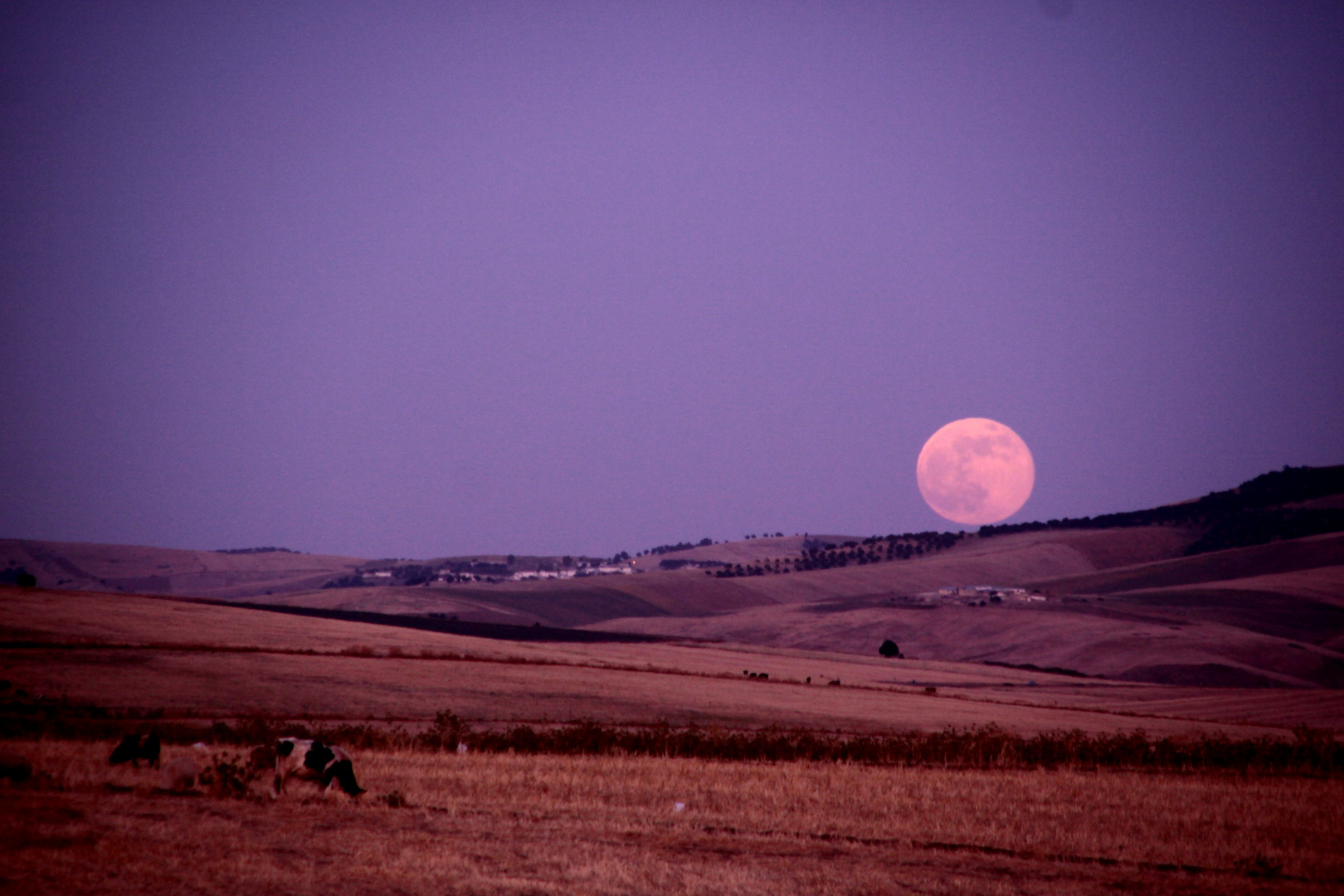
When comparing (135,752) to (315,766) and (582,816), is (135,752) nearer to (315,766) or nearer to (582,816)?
(315,766)

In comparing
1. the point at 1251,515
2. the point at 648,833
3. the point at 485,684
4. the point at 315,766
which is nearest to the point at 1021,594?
the point at 1251,515

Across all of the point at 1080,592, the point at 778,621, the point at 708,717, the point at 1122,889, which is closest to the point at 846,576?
the point at 1080,592

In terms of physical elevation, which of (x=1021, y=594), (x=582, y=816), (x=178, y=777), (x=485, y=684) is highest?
(x=178, y=777)

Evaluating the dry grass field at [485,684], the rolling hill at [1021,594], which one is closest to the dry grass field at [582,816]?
the dry grass field at [485,684]

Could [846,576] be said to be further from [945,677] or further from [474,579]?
[945,677]

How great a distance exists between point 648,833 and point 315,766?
5.63 m

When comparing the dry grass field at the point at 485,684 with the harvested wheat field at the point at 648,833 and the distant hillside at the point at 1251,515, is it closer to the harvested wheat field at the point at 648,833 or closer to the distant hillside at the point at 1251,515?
the harvested wheat field at the point at 648,833

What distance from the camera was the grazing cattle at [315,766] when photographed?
17219 millimetres

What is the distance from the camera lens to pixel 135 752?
61.6ft

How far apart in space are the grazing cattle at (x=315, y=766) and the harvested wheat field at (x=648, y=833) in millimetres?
292

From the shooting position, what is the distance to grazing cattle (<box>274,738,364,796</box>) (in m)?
17.2

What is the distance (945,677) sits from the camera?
210 feet

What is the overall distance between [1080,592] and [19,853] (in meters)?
127

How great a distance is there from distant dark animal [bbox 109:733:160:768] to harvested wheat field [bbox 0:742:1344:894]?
49 cm
